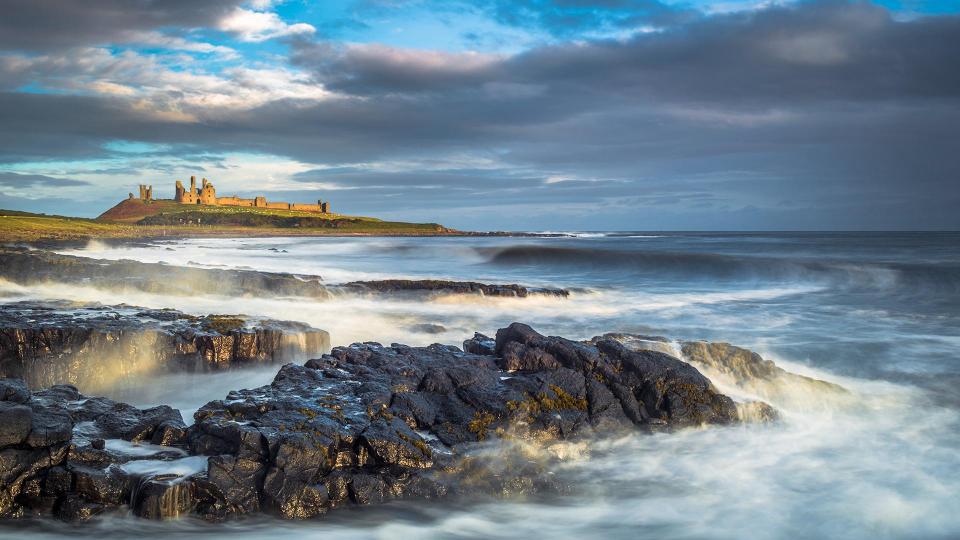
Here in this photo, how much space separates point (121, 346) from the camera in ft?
37.9

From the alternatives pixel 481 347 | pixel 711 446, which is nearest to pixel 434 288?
pixel 481 347

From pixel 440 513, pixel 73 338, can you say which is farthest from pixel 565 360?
pixel 73 338

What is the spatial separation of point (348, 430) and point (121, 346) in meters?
6.41

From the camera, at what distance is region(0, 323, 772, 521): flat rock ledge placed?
6.30 m

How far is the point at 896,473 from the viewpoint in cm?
860

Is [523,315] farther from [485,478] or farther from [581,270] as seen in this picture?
[581,270]

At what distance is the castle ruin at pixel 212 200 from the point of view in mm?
148375

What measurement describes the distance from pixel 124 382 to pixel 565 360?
7353mm

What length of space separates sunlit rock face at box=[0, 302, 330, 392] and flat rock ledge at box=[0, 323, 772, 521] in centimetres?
289

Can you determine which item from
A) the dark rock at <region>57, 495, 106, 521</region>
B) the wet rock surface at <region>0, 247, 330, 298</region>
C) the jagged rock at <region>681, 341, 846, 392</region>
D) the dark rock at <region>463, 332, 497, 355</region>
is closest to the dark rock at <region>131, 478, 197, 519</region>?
the dark rock at <region>57, 495, 106, 521</region>

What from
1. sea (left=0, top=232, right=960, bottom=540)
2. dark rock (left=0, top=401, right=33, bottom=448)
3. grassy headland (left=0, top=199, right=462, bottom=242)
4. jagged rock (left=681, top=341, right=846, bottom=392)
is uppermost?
grassy headland (left=0, top=199, right=462, bottom=242)

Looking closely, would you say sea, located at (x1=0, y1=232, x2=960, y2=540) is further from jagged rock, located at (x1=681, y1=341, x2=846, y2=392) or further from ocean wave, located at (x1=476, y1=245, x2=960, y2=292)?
ocean wave, located at (x1=476, y1=245, x2=960, y2=292)

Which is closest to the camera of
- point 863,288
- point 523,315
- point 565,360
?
point 565,360

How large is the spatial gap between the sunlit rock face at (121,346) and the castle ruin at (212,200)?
14351 cm
